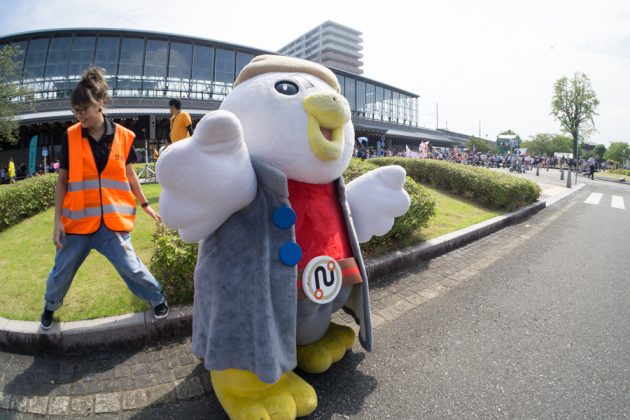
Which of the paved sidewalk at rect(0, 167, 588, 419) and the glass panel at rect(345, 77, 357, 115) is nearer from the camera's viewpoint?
the paved sidewalk at rect(0, 167, 588, 419)

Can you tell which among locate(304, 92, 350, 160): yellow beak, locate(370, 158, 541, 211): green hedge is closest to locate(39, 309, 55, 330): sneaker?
locate(304, 92, 350, 160): yellow beak

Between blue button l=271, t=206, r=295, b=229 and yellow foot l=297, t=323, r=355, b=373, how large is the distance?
3.08ft

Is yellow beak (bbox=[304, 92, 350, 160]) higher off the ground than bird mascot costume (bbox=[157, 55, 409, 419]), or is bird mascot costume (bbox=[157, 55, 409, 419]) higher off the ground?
yellow beak (bbox=[304, 92, 350, 160])

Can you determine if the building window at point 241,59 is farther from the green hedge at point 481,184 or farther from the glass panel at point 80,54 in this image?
the green hedge at point 481,184

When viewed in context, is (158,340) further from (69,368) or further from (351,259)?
(351,259)

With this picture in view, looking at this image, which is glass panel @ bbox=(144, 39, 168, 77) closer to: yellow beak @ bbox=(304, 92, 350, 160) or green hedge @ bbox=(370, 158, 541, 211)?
green hedge @ bbox=(370, 158, 541, 211)

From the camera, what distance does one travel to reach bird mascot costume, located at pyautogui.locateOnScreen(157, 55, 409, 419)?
60.5 inches

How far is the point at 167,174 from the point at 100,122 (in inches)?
59.4

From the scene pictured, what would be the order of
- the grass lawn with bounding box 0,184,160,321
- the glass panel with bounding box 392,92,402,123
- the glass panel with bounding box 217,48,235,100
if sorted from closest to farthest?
the grass lawn with bounding box 0,184,160,321 → the glass panel with bounding box 217,48,235,100 → the glass panel with bounding box 392,92,402,123

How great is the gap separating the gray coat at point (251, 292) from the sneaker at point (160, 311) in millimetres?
976

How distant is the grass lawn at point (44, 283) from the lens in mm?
2787

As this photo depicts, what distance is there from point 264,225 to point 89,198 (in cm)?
157

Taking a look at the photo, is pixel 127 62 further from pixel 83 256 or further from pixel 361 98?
pixel 83 256

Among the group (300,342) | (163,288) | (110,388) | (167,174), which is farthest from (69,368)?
(167,174)
